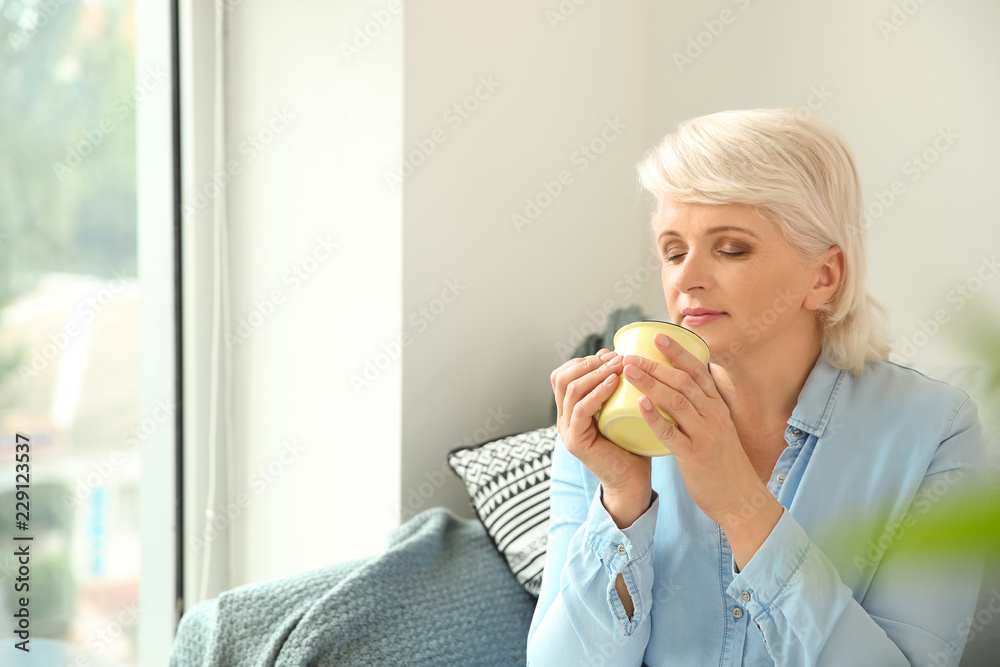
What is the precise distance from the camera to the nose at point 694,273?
1004 millimetres

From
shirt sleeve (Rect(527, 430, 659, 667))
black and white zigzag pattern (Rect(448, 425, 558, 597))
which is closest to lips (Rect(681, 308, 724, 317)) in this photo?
shirt sleeve (Rect(527, 430, 659, 667))

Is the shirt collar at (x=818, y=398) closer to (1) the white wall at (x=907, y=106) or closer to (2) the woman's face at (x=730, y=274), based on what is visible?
(2) the woman's face at (x=730, y=274)

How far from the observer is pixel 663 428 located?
850 millimetres

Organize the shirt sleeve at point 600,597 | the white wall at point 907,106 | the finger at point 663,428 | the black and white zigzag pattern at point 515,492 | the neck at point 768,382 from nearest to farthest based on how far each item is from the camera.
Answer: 1. the finger at point 663,428
2. the shirt sleeve at point 600,597
3. the neck at point 768,382
4. the black and white zigzag pattern at point 515,492
5. the white wall at point 907,106

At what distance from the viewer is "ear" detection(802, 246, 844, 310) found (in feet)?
3.47

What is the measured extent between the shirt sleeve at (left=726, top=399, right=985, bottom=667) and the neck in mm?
209

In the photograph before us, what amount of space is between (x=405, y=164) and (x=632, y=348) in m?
0.73

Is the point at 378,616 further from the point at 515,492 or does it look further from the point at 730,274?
the point at 730,274

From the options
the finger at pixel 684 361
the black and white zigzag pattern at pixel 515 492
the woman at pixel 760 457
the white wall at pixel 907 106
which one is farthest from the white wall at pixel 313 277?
the white wall at pixel 907 106

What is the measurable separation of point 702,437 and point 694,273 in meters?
0.24

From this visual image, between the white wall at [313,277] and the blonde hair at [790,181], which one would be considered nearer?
the blonde hair at [790,181]

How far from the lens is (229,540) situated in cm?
187

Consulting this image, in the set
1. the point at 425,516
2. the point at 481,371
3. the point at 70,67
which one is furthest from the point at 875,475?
the point at 70,67

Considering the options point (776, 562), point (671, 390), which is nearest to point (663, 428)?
point (671, 390)
